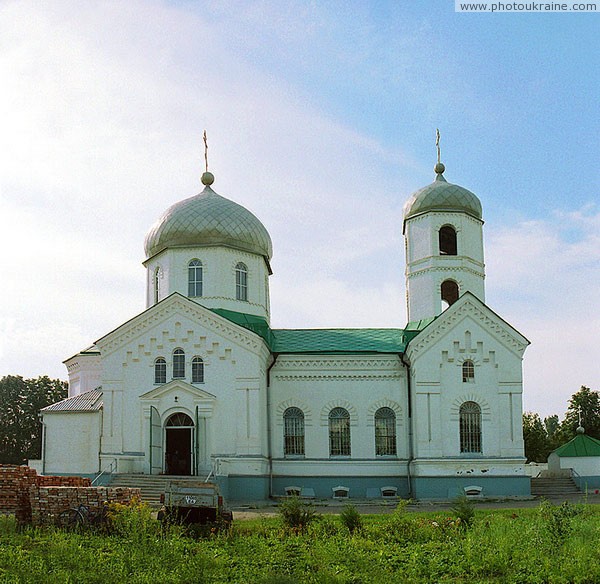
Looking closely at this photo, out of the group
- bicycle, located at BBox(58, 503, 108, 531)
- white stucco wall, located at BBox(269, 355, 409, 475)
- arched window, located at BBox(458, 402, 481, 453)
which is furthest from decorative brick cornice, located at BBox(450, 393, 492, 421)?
bicycle, located at BBox(58, 503, 108, 531)

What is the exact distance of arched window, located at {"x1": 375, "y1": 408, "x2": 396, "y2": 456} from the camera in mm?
31094

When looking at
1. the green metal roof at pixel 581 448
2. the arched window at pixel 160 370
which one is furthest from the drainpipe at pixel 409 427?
the arched window at pixel 160 370

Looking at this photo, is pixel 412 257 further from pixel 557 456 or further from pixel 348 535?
pixel 348 535

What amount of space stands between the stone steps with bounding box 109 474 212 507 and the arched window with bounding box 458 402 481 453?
9491mm

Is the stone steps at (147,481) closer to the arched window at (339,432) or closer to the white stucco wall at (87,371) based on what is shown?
the arched window at (339,432)

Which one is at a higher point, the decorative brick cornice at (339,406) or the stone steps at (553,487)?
the decorative brick cornice at (339,406)

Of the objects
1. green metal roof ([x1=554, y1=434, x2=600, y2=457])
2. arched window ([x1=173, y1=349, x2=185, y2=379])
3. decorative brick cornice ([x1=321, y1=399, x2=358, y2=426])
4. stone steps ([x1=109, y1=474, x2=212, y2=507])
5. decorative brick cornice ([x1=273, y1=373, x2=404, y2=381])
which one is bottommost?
stone steps ([x1=109, y1=474, x2=212, y2=507])

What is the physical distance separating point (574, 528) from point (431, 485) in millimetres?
13536

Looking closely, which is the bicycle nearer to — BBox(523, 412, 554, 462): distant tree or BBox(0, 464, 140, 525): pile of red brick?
BBox(0, 464, 140, 525): pile of red brick

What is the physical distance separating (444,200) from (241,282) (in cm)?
889

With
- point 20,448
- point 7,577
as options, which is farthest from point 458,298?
point 20,448

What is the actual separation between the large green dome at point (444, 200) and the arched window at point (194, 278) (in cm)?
892

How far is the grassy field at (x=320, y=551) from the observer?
1312 centimetres

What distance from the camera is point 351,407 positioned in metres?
31.4
